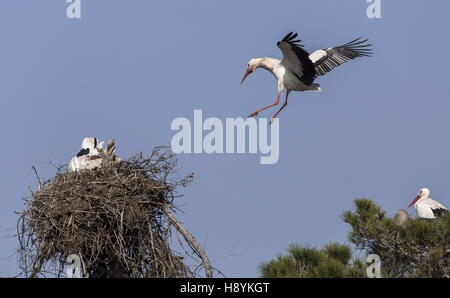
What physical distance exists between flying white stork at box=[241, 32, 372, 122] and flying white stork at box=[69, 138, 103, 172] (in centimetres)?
264

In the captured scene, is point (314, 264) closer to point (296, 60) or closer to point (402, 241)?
point (402, 241)

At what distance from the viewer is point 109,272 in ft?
39.1

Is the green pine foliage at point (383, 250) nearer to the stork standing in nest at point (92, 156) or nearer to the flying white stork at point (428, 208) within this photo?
the stork standing in nest at point (92, 156)

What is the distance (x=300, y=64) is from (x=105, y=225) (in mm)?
5053

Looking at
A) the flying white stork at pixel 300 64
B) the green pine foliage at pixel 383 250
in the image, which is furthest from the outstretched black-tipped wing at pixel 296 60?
the green pine foliage at pixel 383 250

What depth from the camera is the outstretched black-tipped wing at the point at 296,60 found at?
1471 centimetres

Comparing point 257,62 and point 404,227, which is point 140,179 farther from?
point 257,62

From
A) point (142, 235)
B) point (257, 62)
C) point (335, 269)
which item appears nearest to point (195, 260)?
point (142, 235)

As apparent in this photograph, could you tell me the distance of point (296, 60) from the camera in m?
15.6

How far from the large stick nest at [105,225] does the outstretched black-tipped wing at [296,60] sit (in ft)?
10.3

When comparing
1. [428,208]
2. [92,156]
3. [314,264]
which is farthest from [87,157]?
[428,208]

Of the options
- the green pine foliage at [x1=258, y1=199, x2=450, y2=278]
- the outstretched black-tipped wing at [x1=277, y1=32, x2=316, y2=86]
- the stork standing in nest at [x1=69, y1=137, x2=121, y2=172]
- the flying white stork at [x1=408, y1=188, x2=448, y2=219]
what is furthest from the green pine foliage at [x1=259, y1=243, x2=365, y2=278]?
the flying white stork at [x1=408, y1=188, x2=448, y2=219]

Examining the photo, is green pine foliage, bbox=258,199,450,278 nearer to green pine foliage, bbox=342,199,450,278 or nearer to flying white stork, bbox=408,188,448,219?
green pine foliage, bbox=342,199,450,278
